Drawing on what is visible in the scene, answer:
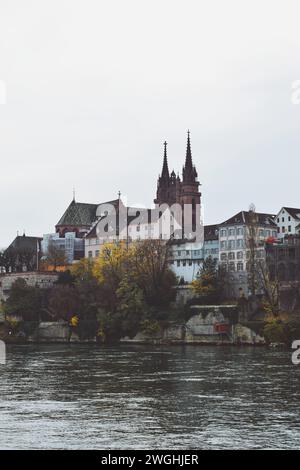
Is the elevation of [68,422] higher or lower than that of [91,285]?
lower

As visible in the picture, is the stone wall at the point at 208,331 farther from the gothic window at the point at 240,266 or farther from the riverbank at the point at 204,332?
the gothic window at the point at 240,266

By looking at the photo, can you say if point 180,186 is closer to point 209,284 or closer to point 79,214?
point 79,214

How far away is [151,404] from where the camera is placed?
35.3m

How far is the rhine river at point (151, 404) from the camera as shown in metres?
27.7

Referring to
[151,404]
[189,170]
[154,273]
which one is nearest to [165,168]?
[189,170]

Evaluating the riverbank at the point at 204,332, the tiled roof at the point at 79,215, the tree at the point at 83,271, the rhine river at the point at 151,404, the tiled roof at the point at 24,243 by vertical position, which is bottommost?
the rhine river at the point at 151,404

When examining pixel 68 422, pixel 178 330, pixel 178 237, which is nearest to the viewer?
pixel 68 422

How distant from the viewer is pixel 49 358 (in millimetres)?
62094

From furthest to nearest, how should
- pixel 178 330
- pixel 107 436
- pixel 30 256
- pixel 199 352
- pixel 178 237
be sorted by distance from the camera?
pixel 30 256
pixel 178 237
pixel 178 330
pixel 199 352
pixel 107 436

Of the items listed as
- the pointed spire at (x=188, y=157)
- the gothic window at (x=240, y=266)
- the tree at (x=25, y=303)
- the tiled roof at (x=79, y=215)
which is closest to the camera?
the gothic window at (x=240, y=266)

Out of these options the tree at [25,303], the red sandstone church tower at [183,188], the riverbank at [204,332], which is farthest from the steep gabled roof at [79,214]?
the riverbank at [204,332]

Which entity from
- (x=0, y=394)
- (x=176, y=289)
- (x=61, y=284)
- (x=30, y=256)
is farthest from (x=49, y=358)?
(x=30, y=256)
